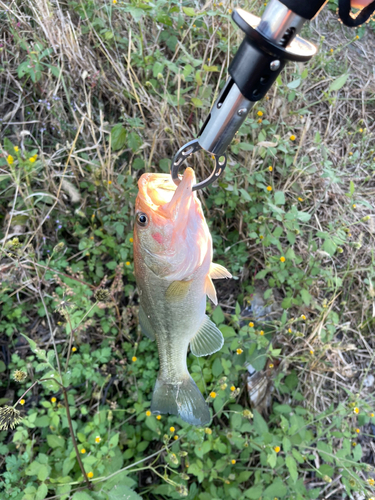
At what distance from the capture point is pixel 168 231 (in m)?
1.40

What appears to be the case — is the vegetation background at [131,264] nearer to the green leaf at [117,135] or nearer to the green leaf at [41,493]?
the green leaf at [117,135]

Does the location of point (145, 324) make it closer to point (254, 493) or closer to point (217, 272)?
point (217, 272)

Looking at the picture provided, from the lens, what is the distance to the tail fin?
1532 millimetres

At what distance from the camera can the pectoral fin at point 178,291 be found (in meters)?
1.48

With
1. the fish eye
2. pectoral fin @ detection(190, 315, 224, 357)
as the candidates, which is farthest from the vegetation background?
the fish eye

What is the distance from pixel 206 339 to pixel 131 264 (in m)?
1.06

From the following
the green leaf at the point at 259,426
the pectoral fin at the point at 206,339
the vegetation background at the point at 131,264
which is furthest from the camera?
the vegetation background at the point at 131,264

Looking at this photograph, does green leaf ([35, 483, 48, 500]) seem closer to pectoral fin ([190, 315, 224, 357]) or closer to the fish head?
pectoral fin ([190, 315, 224, 357])

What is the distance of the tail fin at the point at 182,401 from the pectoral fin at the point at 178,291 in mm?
500

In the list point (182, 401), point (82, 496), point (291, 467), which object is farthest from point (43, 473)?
point (291, 467)

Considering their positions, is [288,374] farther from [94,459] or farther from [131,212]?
[131,212]

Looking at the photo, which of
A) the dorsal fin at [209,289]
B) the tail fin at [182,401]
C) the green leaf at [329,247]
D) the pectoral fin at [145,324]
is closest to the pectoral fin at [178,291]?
the dorsal fin at [209,289]

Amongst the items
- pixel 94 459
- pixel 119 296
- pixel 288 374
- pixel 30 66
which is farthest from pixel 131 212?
pixel 288 374

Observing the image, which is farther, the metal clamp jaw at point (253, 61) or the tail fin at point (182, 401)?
the tail fin at point (182, 401)
